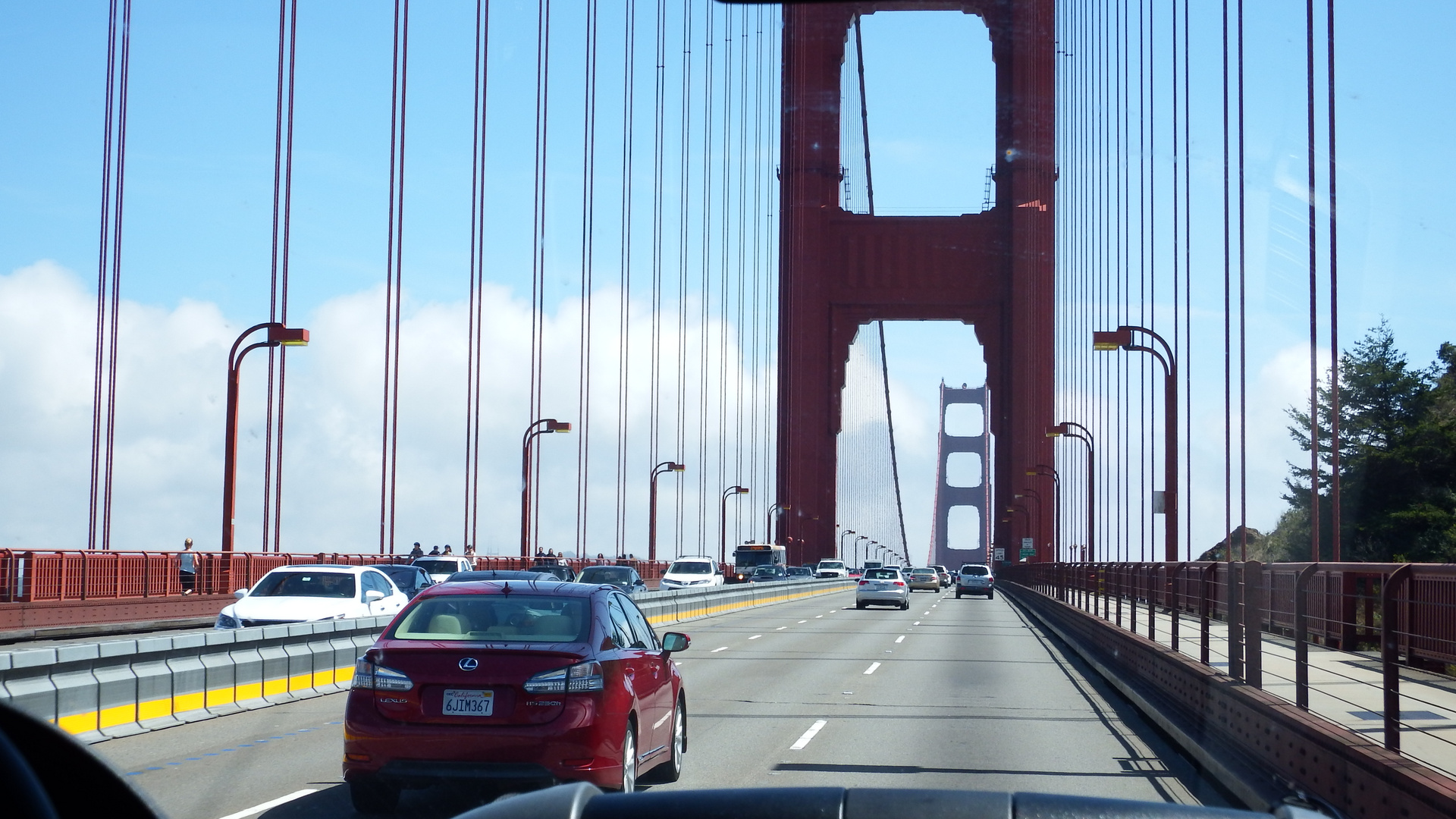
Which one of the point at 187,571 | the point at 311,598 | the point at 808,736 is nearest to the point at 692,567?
the point at 187,571

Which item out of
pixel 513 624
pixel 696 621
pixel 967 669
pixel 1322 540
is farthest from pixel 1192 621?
pixel 1322 540

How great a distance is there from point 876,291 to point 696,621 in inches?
1493

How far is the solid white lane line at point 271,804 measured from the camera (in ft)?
27.3

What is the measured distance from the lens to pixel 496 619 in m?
9.03

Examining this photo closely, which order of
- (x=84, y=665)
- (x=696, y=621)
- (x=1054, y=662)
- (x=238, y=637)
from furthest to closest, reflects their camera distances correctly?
(x=696, y=621) < (x=1054, y=662) < (x=238, y=637) < (x=84, y=665)

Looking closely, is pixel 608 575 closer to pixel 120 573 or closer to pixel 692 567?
pixel 120 573

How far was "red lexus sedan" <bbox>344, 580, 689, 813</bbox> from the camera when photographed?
8.26 meters

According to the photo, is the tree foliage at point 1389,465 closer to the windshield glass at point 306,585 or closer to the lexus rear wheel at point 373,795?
the windshield glass at point 306,585

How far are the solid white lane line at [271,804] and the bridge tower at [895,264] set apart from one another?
192ft

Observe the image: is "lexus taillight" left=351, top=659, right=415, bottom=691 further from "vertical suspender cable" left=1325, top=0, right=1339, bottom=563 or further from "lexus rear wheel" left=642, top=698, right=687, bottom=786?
"vertical suspender cable" left=1325, top=0, right=1339, bottom=563

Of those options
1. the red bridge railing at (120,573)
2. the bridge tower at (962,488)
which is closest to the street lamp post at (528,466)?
the red bridge railing at (120,573)

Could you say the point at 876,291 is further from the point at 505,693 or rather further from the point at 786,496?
the point at 505,693

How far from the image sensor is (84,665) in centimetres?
1173

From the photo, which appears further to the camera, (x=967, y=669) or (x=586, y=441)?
(x=586, y=441)
